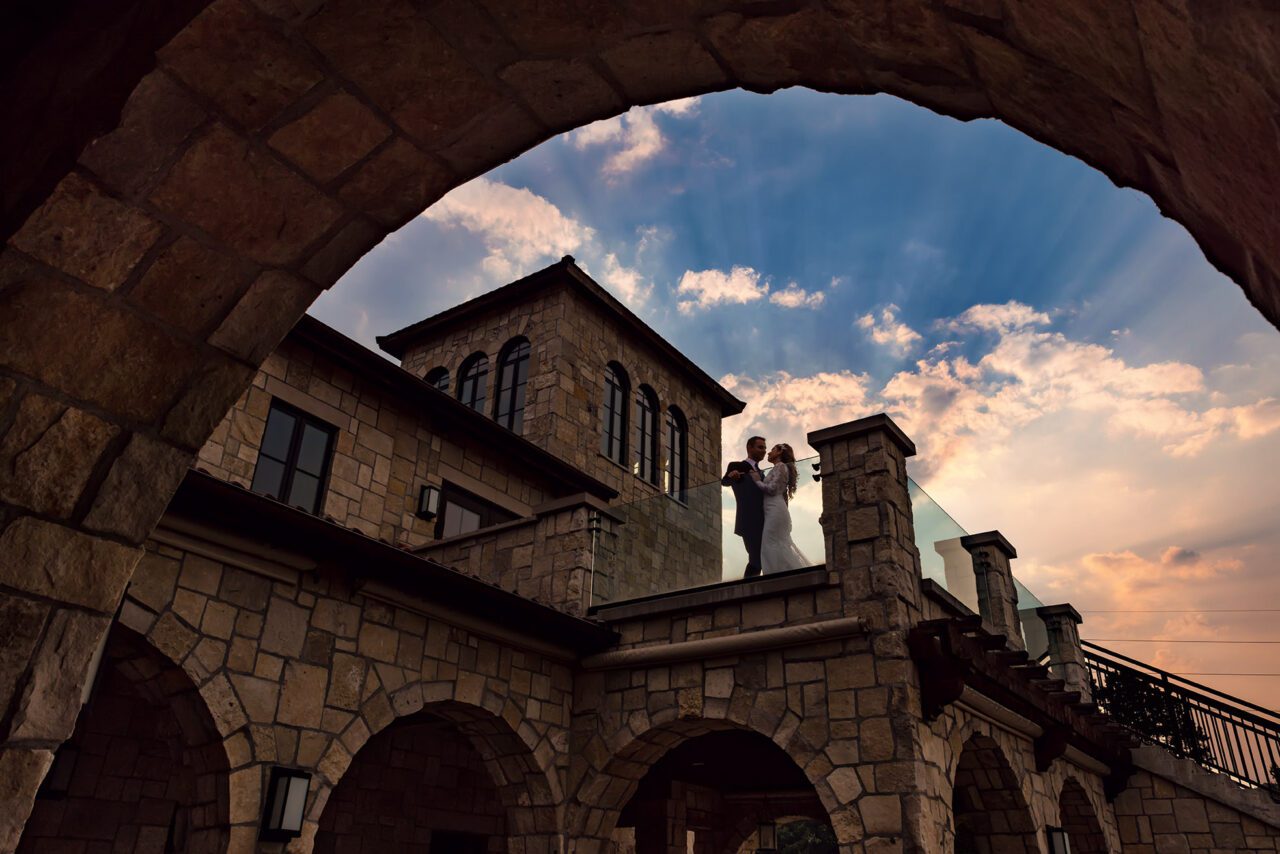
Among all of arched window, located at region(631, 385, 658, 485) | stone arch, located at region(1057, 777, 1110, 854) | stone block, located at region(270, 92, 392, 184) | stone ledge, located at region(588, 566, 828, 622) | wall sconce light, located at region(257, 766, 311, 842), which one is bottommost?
wall sconce light, located at region(257, 766, 311, 842)

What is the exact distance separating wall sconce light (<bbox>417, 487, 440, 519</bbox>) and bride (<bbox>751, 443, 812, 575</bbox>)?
175 inches

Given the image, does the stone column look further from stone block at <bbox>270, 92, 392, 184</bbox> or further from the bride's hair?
stone block at <bbox>270, 92, 392, 184</bbox>

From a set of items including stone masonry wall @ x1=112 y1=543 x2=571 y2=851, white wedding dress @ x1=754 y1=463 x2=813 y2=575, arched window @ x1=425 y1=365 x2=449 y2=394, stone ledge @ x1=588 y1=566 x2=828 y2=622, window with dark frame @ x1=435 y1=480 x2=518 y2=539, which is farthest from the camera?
arched window @ x1=425 y1=365 x2=449 y2=394

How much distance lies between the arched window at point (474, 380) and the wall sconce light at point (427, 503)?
16.3 ft

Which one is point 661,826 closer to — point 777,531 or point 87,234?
point 777,531

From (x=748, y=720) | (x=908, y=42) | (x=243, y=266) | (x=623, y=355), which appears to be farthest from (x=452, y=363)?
(x=908, y=42)

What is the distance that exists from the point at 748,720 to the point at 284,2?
7.13m

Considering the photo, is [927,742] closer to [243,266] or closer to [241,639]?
[241,639]

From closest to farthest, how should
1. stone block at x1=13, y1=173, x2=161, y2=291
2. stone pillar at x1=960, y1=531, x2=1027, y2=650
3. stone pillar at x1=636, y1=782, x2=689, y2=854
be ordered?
stone block at x1=13, y1=173, x2=161, y2=291 → stone pillar at x1=960, y1=531, x2=1027, y2=650 → stone pillar at x1=636, y1=782, x2=689, y2=854

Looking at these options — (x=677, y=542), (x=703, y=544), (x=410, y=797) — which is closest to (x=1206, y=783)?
(x=703, y=544)

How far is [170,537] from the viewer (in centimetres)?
573

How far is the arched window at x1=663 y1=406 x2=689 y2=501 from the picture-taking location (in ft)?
57.6

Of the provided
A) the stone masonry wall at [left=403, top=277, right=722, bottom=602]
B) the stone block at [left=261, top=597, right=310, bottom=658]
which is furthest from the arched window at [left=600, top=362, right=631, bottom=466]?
the stone block at [left=261, top=597, right=310, bottom=658]

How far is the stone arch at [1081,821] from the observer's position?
1066 centimetres
